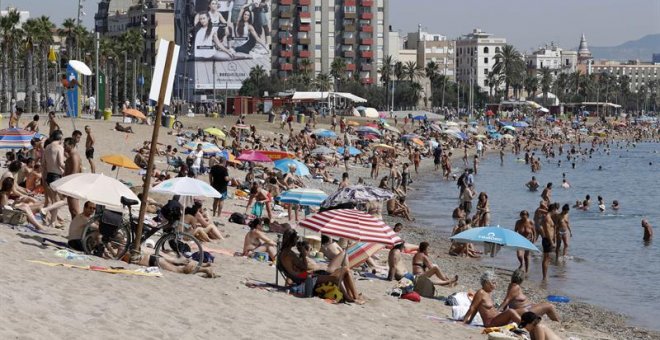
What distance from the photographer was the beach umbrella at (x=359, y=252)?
16.2 metres

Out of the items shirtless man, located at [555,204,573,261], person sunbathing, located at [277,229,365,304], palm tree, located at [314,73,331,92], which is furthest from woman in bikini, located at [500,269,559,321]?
palm tree, located at [314,73,331,92]

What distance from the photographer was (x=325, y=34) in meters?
127

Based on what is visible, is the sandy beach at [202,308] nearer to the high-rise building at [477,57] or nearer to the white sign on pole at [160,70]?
the white sign on pole at [160,70]

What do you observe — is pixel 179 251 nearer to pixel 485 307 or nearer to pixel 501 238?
pixel 485 307

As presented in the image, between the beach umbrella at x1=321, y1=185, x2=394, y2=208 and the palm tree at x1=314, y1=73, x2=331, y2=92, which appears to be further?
the palm tree at x1=314, y1=73, x2=331, y2=92

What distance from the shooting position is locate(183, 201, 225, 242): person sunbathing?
17844mm

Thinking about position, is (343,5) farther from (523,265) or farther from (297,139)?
(523,265)

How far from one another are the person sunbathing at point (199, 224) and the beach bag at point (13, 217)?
3047 millimetres

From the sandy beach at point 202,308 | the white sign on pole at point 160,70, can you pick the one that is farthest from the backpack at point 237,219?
the white sign on pole at point 160,70

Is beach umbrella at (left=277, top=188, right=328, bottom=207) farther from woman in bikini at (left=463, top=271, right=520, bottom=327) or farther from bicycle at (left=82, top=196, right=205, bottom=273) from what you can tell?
woman in bikini at (left=463, top=271, right=520, bottom=327)

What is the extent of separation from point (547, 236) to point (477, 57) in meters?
154

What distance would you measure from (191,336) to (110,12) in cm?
14394

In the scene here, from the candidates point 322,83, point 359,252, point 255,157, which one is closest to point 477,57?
point 322,83

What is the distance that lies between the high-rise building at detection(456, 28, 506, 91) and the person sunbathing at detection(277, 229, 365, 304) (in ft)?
514
